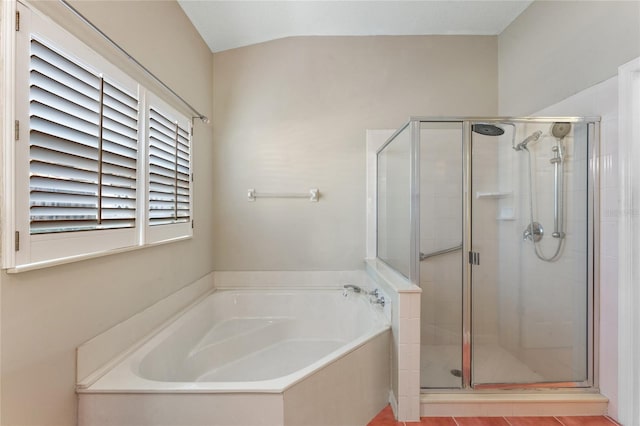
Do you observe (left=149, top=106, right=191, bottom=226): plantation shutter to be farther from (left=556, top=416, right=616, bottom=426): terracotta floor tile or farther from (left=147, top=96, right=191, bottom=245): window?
(left=556, top=416, right=616, bottom=426): terracotta floor tile

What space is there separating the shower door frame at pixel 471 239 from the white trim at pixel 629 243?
0.15 meters

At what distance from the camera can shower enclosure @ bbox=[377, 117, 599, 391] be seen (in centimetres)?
192

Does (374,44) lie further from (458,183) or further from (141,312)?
(141,312)

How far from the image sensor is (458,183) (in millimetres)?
2074

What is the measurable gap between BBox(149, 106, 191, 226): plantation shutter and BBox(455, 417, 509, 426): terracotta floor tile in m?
2.10

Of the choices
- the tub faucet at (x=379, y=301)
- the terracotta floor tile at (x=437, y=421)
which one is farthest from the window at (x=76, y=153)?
the terracotta floor tile at (x=437, y=421)

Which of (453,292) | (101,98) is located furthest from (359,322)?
(101,98)

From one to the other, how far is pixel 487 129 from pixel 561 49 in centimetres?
76

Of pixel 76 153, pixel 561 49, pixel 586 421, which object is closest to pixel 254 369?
pixel 76 153

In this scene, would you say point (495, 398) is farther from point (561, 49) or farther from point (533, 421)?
point (561, 49)

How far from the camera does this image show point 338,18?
8.36 ft

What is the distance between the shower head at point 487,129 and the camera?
197 cm

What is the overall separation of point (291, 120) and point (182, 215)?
A: 1.25m

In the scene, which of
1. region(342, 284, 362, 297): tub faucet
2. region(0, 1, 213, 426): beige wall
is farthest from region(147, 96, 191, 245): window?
region(342, 284, 362, 297): tub faucet
